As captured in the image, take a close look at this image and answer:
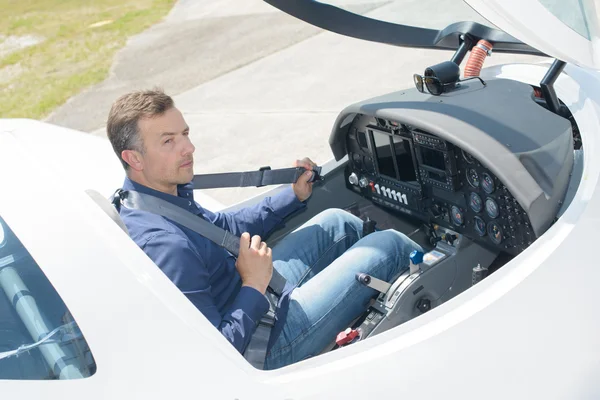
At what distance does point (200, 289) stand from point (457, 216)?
110cm

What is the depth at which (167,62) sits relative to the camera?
8.32 meters

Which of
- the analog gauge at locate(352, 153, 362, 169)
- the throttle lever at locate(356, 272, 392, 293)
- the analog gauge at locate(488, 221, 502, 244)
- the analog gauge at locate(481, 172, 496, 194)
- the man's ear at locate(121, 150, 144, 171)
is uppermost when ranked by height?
the analog gauge at locate(481, 172, 496, 194)

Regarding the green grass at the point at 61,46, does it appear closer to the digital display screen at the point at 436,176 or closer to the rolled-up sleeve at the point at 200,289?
the digital display screen at the point at 436,176

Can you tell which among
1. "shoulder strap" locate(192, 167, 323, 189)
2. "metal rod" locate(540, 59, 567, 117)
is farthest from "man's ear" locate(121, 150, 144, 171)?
"metal rod" locate(540, 59, 567, 117)

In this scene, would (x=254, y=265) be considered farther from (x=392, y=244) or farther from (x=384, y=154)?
(x=384, y=154)

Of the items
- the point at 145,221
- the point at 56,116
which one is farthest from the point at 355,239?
the point at 56,116

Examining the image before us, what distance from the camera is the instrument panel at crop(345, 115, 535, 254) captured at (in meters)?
2.55

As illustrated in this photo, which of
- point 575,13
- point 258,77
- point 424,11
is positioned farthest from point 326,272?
point 258,77

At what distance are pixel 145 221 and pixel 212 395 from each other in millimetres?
732

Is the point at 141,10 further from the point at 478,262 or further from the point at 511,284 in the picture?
the point at 511,284

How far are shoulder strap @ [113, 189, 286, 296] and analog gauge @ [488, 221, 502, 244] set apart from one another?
81 cm

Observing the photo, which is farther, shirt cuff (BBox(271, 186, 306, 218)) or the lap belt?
shirt cuff (BBox(271, 186, 306, 218))

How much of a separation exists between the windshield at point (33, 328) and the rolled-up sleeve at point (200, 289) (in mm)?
419

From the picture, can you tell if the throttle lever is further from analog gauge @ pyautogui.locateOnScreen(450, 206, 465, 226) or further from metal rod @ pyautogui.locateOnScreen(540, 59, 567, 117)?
metal rod @ pyautogui.locateOnScreen(540, 59, 567, 117)
